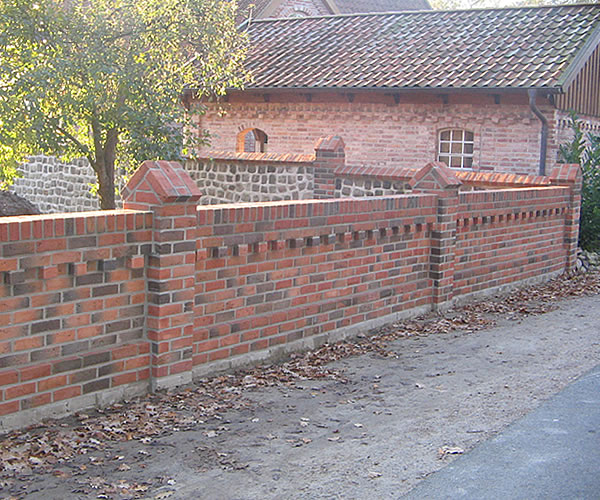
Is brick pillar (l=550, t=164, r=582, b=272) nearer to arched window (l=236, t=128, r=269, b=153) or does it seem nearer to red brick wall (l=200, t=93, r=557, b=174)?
red brick wall (l=200, t=93, r=557, b=174)

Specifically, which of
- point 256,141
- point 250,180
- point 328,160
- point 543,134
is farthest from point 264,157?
point 256,141

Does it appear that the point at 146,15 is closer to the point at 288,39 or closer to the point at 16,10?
the point at 16,10

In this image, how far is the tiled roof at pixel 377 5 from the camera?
109 ft

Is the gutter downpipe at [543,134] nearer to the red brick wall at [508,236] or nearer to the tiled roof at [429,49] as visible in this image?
the tiled roof at [429,49]

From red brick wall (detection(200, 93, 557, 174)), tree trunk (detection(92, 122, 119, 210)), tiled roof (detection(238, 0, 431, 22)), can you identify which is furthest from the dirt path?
tiled roof (detection(238, 0, 431, 22))

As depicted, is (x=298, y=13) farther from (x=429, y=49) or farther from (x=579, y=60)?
(x=579, y=60)

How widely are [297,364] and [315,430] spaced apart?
66.4 inches

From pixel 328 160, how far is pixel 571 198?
158 inches

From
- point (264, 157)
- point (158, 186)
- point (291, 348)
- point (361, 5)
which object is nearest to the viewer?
point (158, 186)

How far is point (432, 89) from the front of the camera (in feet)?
58.0

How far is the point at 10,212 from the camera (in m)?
13.8

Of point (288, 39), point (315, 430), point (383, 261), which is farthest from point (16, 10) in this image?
point (288, 39)

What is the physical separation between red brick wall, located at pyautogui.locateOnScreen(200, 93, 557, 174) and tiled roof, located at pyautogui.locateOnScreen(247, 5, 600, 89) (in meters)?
0.54

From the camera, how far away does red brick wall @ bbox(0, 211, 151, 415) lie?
525 cm
